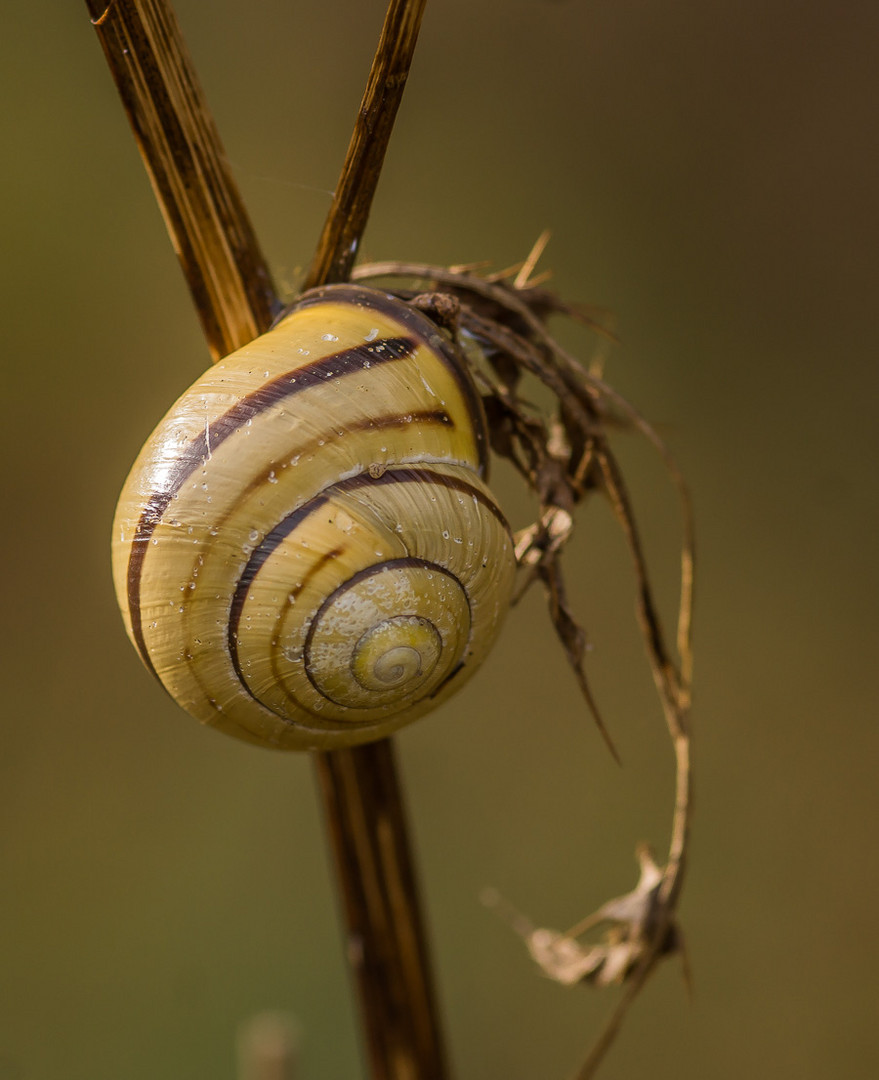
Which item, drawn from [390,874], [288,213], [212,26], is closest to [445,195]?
[288,213]

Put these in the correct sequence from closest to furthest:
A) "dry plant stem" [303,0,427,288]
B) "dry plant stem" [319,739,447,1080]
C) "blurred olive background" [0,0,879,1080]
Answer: "dry plant stem" [303,0,427,288] → "dry plant stem" [319,739,447,1080] → "blurred olive background" [0,0,879,1080]

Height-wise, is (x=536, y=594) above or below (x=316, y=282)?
below

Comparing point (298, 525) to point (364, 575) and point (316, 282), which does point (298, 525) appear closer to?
point (364, 575)

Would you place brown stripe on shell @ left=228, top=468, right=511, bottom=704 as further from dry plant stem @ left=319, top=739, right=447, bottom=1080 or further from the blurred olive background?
the blurred olive background

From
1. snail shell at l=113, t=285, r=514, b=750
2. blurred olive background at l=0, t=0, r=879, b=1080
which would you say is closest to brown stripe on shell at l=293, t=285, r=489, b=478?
snail shell at l=113, t=285, r=514, b=750

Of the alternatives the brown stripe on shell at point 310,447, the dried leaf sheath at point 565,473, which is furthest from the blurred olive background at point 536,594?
the brown stripe on shell at point 310,447

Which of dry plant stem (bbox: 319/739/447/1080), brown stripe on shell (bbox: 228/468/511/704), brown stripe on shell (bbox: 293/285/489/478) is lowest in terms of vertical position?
dry plant stem (bbox: 319/739/447/1080)

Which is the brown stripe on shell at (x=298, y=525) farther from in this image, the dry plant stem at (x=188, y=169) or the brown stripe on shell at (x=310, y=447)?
the dry plant stem at (x=188, y=169)

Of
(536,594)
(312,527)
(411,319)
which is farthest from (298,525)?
(536,594)
